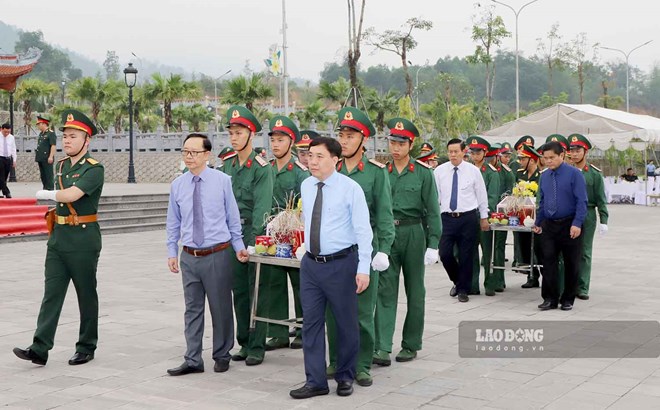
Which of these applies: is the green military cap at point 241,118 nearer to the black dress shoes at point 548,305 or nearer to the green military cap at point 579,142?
the black dress shoes at point 548,305

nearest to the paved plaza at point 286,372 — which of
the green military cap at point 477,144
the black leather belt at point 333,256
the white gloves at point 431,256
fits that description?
the white gloves at point 431,256

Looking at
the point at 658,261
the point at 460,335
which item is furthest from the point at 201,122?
the point at 460,335

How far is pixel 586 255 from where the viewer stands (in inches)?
378

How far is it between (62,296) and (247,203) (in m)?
1.48

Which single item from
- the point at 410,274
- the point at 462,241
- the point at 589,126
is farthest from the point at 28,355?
the point at 589,126

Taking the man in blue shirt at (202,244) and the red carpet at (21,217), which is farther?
the red carpet at (21,217)

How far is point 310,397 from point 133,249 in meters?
9.57

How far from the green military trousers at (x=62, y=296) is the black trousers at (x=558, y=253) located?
178 inches

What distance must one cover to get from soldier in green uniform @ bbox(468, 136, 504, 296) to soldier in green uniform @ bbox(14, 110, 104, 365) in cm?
471

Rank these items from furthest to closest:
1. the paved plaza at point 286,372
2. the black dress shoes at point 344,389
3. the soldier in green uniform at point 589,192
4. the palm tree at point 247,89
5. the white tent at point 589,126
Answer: the palm tree at point 247,89, the white tent at point 589,126, the soldier in green uniform at point 589,192, the black dress shoes at point 344,389, the paved plaza at point 286,372

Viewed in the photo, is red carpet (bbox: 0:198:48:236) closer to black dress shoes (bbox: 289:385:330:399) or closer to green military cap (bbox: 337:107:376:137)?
green military cap (bbox: 337:107:376:137)

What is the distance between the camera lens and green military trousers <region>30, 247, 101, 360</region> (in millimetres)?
6016

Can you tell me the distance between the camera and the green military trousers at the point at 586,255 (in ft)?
30.7

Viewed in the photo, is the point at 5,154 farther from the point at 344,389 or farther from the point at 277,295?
the point at 344,389
